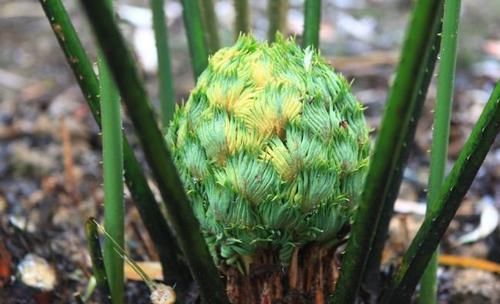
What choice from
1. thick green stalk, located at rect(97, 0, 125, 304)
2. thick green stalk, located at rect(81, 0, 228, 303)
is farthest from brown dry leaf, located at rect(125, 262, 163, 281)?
thick green stalk, located at rect(81, 0, 228, 303)

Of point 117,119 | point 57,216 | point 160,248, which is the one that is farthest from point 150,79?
point 117,119

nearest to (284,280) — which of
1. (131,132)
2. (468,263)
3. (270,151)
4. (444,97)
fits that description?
(270,151)

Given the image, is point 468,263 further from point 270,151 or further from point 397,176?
point 270,151

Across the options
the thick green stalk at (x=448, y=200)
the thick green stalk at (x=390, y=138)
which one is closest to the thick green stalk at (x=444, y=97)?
the thick green stalk at (x=448, y=200)

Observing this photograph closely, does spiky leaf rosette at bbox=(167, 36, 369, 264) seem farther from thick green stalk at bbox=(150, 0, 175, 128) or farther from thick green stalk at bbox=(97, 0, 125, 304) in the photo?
thick green stalk at bbox=(150, 0, 175, 128)

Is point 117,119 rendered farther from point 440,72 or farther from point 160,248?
point 440,72
